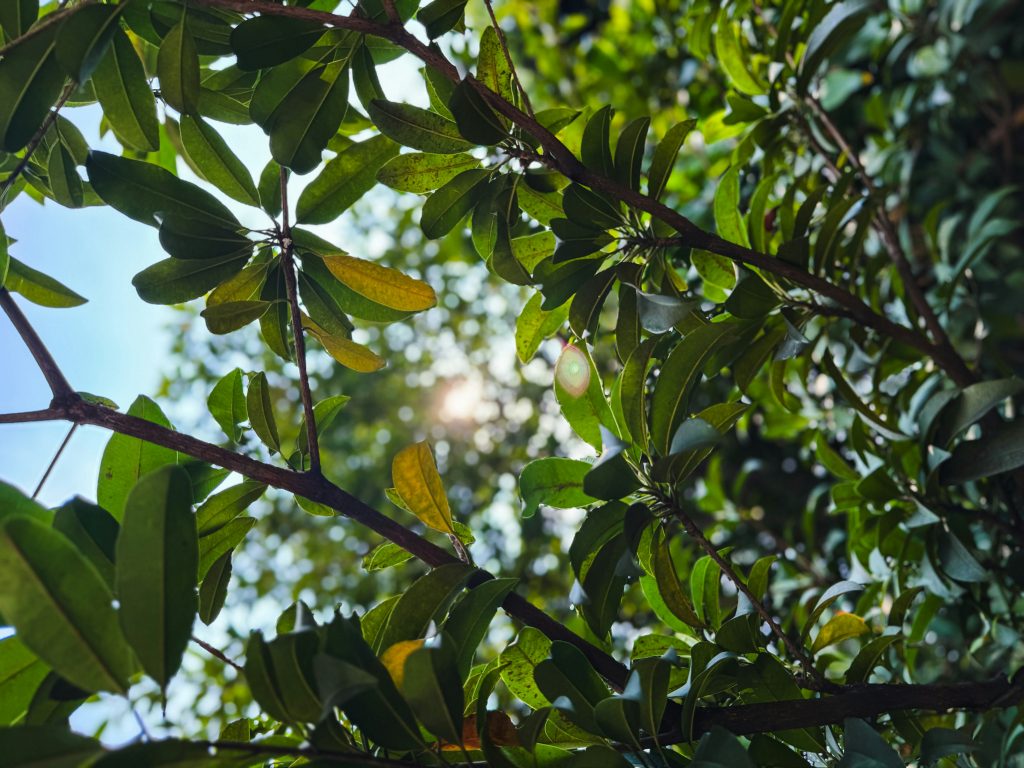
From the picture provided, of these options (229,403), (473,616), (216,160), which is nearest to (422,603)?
(473,616)

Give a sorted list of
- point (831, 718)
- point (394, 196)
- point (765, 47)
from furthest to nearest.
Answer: point (394, 196) → point (765, 47) → point (831, 718)

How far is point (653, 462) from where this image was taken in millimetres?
506

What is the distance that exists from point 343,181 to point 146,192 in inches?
5.1

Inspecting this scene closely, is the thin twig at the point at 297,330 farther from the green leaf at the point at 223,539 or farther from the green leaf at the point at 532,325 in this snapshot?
the green leaf at the point at 532,325

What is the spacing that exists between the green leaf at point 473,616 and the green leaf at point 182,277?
28 cm

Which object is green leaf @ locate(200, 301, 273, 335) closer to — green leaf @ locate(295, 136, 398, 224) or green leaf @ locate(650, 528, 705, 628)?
green leaf @ locate(295, 136, 398, 224)

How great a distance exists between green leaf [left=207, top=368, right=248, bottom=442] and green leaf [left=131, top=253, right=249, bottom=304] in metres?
0.06

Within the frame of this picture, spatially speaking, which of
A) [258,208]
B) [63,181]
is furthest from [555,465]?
[63,181]

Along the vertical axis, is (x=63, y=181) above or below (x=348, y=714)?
above

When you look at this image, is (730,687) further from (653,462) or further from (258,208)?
(258,208)

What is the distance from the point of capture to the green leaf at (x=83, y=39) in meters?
0.43

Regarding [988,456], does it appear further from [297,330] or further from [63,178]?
[63,178]

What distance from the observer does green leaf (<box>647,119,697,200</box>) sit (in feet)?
1.94

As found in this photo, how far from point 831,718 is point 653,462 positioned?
0.17 meters
